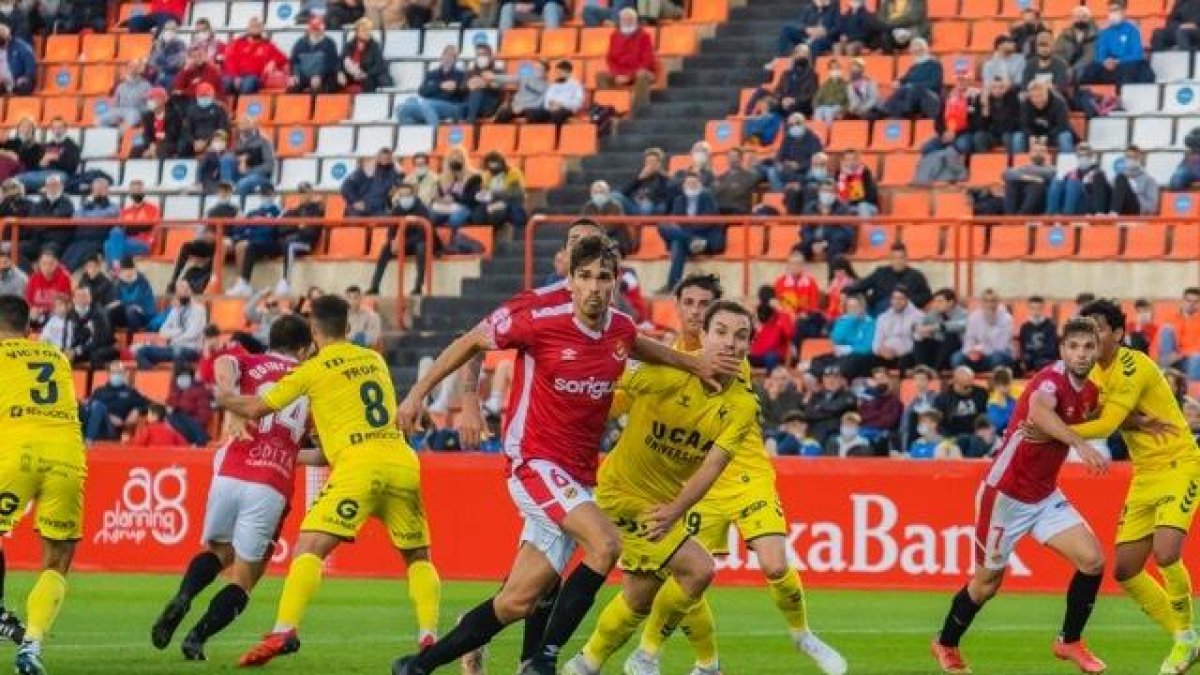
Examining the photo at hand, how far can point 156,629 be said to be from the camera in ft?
60.9

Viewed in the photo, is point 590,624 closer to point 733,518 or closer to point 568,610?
point 733,518

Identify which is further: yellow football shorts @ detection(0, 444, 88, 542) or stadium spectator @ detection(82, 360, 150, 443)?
stadium spectator @ detection(82, 360, 150, 443)

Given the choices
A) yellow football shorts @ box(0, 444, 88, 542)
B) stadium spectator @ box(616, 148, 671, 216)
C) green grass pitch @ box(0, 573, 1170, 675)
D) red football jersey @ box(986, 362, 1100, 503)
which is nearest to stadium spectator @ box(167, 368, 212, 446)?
green grass pitch @ box(0, 573, 1170, 675)

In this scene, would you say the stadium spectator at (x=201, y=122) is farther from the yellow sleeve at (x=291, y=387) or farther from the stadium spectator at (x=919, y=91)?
the yellow sleeve at (x=291, y=387)

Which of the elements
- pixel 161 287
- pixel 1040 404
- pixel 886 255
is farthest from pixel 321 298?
pixel 161 287

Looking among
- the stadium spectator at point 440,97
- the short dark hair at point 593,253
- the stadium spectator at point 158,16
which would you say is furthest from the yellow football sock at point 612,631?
the stadium spectator at point 158,16

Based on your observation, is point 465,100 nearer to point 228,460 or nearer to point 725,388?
point 228,460

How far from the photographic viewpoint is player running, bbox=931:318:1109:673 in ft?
59.1

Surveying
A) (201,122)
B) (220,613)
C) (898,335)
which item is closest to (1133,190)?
(898,335)

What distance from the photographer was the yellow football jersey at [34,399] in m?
17.5

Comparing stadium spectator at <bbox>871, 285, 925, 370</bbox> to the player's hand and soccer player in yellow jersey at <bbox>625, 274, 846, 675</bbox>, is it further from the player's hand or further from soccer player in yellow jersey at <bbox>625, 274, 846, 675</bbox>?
the player's hand

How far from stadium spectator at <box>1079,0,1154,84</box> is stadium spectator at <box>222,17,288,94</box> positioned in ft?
39.2

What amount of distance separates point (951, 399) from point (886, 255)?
332 centimetres

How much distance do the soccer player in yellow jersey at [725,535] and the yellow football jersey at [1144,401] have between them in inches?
85.8
